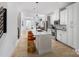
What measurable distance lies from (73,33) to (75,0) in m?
1.42

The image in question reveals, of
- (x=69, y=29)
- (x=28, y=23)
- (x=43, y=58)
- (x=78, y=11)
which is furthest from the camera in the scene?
(x=28, y=23)

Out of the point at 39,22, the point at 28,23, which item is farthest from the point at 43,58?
the point at 28,23

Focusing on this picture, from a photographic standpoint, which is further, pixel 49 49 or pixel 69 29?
pixel 69 29

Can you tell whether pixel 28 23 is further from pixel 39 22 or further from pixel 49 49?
pixel 49 49

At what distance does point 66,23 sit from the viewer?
6.75 meters

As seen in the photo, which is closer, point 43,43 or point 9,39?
point 9,39

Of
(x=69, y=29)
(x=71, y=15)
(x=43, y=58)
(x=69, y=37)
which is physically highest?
(x=71, y=15)

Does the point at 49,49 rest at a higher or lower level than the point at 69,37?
lower

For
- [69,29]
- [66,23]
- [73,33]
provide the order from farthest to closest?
[66,23] < [69,29] < [73,33]

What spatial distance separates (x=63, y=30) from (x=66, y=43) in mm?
753

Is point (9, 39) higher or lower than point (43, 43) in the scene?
higher

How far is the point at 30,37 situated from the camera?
6.14m

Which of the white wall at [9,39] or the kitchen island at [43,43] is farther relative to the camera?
the kitchen island at [43,43]

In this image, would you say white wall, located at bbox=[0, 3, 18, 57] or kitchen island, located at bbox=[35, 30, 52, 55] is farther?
kitchen island, located at bbox=[35, 30, 52, 55]
